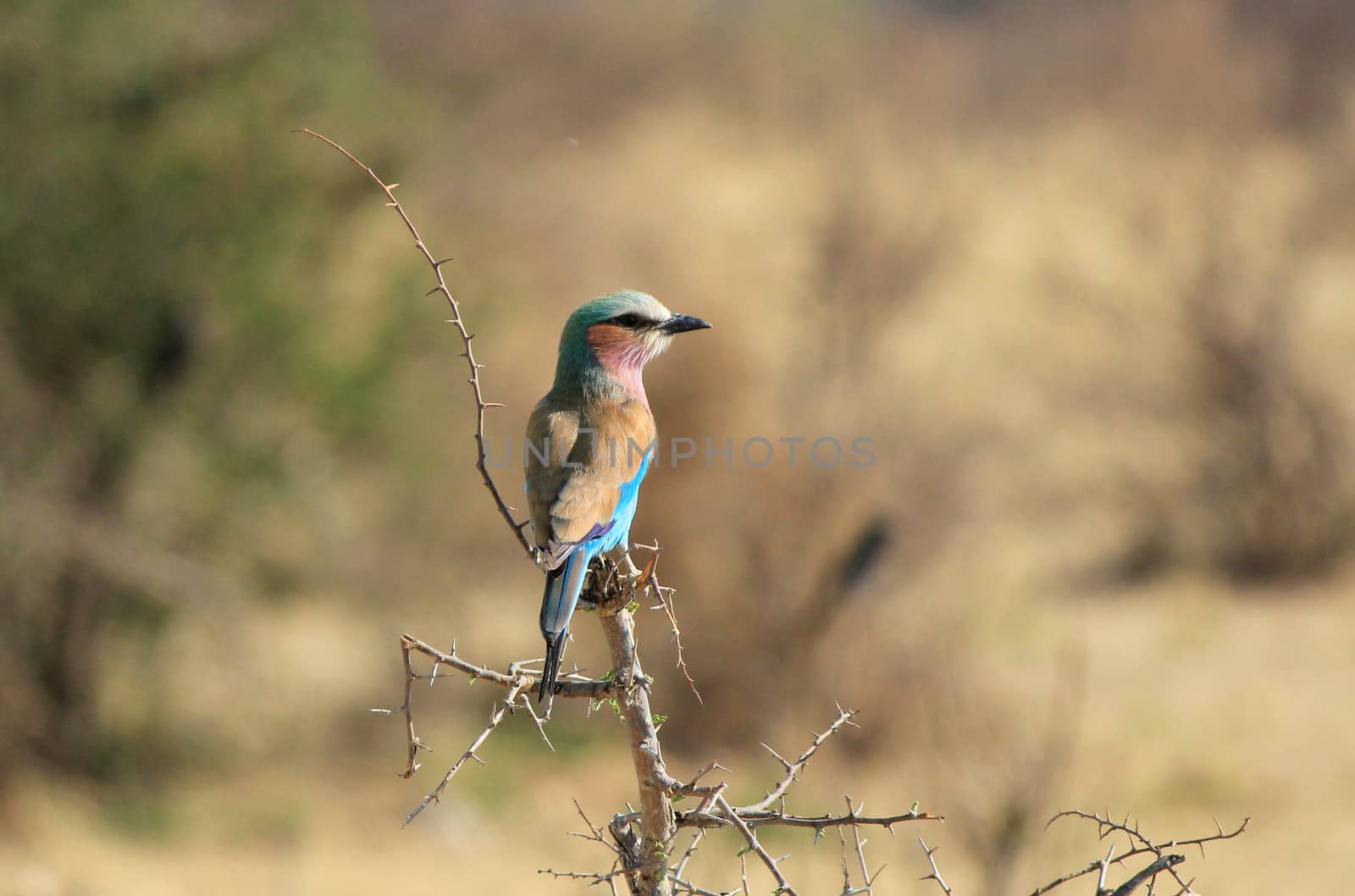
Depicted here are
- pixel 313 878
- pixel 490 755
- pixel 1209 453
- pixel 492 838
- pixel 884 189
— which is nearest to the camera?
pixel 313 878

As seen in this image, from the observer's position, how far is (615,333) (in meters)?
3.71

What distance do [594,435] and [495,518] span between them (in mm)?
6844

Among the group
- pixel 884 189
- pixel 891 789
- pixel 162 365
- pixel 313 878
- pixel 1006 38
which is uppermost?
pixel 1006 38

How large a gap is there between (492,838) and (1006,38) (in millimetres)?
23029

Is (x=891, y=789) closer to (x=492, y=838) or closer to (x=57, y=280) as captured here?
(x=492, y=838)

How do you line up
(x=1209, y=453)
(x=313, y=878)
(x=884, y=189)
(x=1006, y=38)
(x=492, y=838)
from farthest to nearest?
1. (x=1006, y=38)
2. (x=884, y=189)
3. (x=1209, y=453)
4. (x=492, y=838)
5. (x=313, y=878)

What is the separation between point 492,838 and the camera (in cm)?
877

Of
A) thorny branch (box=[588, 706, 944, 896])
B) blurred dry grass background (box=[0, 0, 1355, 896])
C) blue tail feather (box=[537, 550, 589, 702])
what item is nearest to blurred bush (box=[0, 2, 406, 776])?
blurred dry grass background (box=[0, 0, 1355, 896])

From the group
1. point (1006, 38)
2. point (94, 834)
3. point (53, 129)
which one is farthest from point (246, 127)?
point (1006, 38)

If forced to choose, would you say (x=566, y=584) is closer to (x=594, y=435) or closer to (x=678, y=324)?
(x=594, y=435)

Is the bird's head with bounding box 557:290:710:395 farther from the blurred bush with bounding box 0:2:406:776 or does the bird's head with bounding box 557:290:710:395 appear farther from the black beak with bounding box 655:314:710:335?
the blurred bush with bounding box 0:2:406:776

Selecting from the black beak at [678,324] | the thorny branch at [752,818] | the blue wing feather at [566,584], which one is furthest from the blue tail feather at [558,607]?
the black beak at [678,324]

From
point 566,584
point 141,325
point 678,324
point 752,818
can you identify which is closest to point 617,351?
point 678,324

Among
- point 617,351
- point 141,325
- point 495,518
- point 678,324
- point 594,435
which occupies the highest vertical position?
point 495,518
